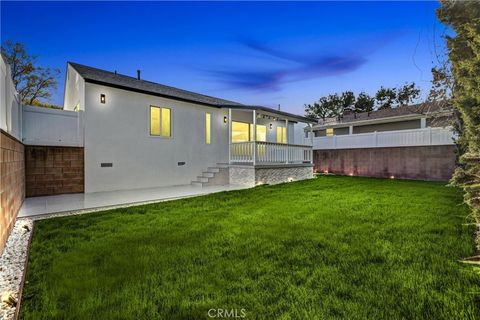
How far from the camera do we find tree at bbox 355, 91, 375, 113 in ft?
128

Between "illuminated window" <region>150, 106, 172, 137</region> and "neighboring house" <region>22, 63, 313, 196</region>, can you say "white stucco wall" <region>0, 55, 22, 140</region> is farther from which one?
"illuminated window" <region>150, 106, 172, 137</region>

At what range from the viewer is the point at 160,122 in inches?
416

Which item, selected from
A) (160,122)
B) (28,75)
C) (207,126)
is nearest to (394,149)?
(207,126)

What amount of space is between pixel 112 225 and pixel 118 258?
71.4 inches

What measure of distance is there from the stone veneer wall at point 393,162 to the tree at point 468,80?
29.5 ft

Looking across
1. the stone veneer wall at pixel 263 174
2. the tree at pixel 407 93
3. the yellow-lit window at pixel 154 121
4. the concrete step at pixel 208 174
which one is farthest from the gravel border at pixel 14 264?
the tree at pixel 407 93

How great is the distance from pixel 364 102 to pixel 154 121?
128ft

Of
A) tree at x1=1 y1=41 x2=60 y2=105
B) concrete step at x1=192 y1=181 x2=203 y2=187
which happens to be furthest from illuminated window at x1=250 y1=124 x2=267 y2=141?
tree at x1=1 y1=41 x2=60 y2=105

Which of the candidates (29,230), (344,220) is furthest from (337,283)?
(29,230)

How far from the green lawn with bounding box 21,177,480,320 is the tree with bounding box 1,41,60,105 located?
21340mm

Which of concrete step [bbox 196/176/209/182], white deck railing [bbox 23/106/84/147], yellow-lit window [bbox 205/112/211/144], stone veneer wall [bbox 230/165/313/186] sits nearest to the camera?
white deck railing [bbox 23/106/84/147]

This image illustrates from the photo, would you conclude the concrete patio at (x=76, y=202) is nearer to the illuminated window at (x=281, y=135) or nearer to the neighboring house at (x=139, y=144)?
the neighboring house at (x=139, y=144)

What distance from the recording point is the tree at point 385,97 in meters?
36.6

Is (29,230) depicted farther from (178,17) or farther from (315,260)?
(178,17)
